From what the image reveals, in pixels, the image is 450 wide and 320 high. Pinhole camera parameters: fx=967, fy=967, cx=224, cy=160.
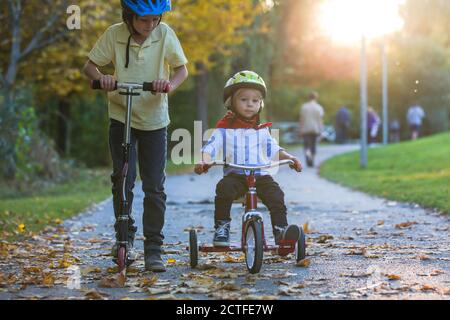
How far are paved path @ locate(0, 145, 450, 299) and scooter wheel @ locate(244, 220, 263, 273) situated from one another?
0.09 metres

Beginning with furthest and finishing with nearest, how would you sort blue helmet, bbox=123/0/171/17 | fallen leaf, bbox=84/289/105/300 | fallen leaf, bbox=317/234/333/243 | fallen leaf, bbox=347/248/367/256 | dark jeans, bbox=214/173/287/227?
1. fallen leaf, bbox=317/234/333/243
2. fallen leaf, bbox=347/248/367/256
3. dark jeans, bbox=214/173/287/227
4. blue helmet, bbox=123/0/171/17
5. fallen leaf, bbox=84/289/105/300

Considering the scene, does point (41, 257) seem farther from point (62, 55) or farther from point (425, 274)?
point (62, 55)

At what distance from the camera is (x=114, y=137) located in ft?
22.3

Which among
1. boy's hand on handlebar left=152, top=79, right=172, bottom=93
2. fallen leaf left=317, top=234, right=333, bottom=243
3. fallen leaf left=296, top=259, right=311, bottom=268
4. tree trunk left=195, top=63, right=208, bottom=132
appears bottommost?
fallen leaf left=296, top=259, right=311, bottom=268

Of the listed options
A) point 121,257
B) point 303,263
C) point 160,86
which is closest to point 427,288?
point 303,263

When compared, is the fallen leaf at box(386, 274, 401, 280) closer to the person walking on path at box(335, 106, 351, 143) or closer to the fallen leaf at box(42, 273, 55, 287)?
the fallen leaf at box(42, 273, 55, 287)

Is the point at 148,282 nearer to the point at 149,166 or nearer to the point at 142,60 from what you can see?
the point at 149,166

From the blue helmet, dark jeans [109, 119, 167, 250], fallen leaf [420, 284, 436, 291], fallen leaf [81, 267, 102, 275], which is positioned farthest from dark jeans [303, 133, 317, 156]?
fallen leaf [420, 284, 436, 291]

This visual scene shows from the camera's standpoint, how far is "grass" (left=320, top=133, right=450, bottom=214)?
1322 cm

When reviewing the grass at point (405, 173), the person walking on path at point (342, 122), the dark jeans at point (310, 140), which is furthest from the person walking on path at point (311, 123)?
the person walking on path at point (342, 122)

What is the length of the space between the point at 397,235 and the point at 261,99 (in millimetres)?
2398

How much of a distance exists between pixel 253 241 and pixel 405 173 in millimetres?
13179

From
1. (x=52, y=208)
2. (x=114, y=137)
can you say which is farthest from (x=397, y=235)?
(x=52, y=208)

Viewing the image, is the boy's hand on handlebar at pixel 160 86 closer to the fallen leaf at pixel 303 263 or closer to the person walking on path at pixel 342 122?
the fallen leaf at pixel 303 263
